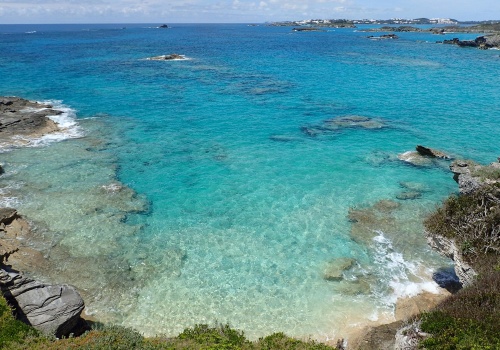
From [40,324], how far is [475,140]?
1873 inches

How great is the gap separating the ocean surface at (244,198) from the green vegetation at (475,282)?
4.66 meters

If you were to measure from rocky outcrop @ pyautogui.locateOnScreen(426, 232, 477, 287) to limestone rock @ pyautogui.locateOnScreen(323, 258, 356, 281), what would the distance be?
547 cm

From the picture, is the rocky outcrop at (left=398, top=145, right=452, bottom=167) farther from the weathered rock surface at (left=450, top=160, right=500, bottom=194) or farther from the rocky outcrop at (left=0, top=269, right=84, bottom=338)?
the rocky outcrop at (left=0, top=269, right=84, bottom=338)

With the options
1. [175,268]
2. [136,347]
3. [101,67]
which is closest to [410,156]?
[175,268]

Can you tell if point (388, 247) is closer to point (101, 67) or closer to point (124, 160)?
point (124, 160)

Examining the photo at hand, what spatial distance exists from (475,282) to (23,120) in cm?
5520

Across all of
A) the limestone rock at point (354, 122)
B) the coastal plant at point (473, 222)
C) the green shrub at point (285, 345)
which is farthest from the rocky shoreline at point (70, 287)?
the limestone rock at point (354, 122)

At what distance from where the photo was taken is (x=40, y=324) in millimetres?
17391

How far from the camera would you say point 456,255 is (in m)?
19.1

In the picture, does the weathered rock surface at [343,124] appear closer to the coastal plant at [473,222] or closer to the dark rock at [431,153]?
the dark rock at [431,153]

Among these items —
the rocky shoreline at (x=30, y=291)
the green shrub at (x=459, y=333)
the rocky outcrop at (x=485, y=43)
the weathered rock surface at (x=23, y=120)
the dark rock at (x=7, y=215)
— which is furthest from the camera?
the rocky outcrop at (x=485, y=43)

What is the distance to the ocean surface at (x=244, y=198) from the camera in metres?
21.7

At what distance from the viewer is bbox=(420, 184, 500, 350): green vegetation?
1250 centimetres

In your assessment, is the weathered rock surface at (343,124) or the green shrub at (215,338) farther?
the weathered rock surface at (343,124)
